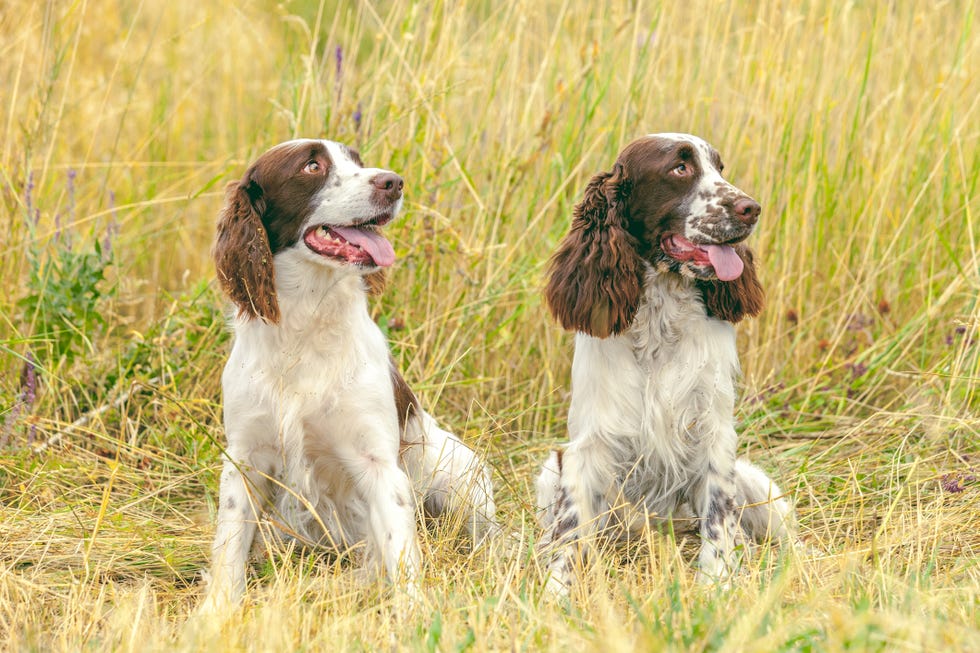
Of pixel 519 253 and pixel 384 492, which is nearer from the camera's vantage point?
pixel 384 492

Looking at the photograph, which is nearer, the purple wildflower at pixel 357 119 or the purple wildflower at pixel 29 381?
the purple wildflower at pixel 29 381

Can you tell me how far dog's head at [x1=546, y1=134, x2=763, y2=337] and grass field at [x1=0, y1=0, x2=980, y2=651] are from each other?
48 centimetres

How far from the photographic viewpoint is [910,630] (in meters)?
1.95

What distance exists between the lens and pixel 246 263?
303 cm

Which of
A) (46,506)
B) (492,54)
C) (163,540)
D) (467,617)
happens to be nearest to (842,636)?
(467,617)

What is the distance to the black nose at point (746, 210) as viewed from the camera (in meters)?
2.97

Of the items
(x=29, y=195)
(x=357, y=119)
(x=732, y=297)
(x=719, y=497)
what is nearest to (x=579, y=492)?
(x=719, y=497)

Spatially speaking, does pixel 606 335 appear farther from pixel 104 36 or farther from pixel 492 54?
pixel 104 36

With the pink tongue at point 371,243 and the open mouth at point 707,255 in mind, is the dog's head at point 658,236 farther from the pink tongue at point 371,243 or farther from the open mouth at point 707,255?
the pink tongue at point 371,243

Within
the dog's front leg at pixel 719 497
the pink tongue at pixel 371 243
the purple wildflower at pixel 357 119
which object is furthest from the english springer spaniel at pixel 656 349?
the purple wildflower at pixel 357 119

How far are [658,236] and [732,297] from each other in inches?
10.1

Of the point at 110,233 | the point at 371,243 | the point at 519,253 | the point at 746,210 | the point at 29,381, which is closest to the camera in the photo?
the point at 746,210

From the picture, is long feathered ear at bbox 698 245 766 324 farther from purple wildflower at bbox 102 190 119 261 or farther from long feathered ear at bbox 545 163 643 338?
purple wildflower at bbox 102 190 119 261

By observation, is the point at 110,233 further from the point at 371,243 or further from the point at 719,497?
the point at 719,497
